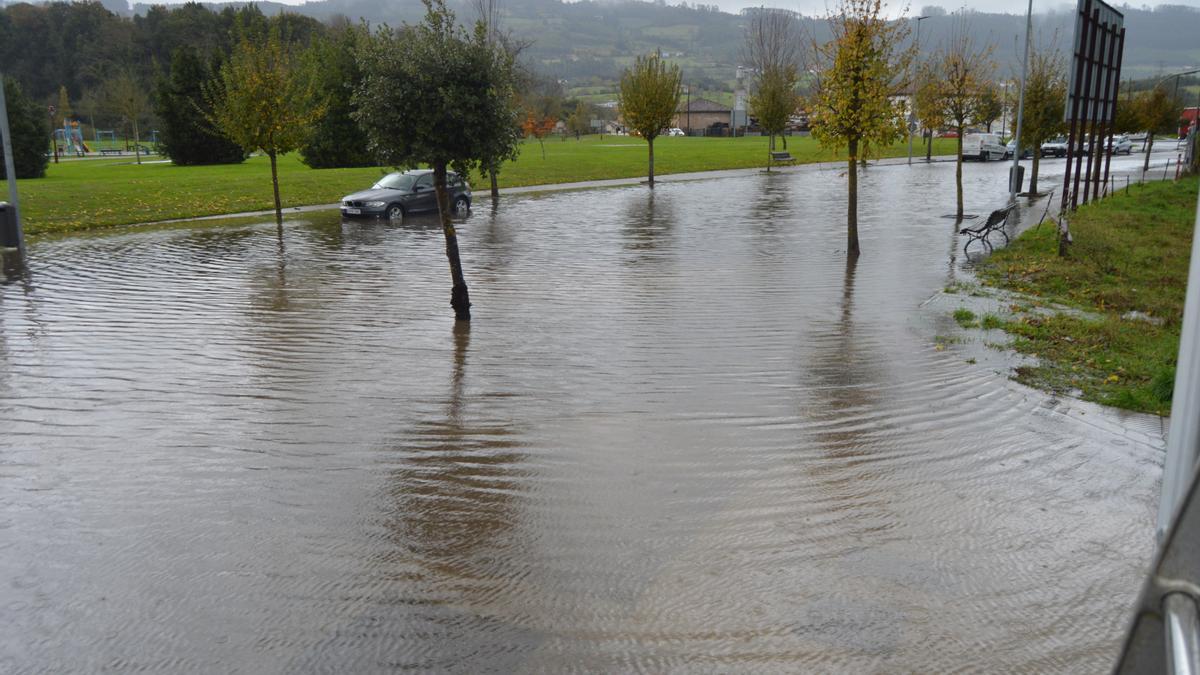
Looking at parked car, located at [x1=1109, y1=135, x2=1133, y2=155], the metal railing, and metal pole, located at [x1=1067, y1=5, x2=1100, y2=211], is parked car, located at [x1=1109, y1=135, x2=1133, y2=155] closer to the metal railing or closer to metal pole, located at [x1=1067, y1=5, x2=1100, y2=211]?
metal pole, located at [x1=1067, y1=5, x2=1100, y2=211]

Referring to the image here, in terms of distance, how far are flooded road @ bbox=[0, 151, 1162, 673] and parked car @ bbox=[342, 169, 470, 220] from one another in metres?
12.2

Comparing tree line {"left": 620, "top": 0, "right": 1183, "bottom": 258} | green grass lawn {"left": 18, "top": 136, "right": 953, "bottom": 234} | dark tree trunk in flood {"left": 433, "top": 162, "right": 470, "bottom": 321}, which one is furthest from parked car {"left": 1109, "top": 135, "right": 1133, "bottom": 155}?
dark tree trunk in flood {"left": 433, "top": 162, "right": 470, "bottom": 321}

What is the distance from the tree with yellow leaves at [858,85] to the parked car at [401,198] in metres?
10.7

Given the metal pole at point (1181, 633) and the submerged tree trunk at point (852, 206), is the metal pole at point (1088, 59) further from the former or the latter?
the metal pole at point (1181, 633)

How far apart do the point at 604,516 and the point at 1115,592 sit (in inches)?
124

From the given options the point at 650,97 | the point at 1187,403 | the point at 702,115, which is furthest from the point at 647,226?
the point at 702,115

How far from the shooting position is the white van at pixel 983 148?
2304 inches

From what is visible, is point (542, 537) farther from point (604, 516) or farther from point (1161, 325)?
point (1161, 325)

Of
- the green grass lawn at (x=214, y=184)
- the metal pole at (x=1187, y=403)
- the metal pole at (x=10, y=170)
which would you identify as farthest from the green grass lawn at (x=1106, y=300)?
the metal pole at (x=10, y=170)

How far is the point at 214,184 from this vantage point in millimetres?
34094

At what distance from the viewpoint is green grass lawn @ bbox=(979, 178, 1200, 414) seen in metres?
9.51

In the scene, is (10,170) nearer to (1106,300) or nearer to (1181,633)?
(1106,300)

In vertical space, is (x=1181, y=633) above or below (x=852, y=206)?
above

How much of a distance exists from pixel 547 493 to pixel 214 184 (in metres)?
31.1
